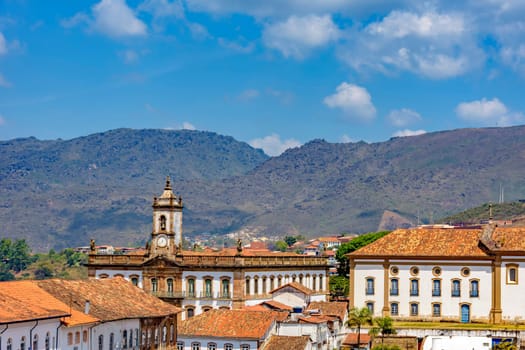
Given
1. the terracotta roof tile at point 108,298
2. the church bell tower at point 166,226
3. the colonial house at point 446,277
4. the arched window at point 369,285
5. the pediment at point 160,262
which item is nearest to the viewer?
the terracotta roof tile at point 108,298

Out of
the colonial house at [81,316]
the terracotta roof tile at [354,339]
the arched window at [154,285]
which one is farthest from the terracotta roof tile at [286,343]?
the arched window at [154,285]

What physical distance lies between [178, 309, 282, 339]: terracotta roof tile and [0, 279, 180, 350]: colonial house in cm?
552

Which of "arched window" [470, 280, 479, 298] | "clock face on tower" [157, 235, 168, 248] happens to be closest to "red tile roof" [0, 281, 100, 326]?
"arched window" [470, 280, 479, 298]

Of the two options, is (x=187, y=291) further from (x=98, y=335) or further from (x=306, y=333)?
(x=98, y=335)

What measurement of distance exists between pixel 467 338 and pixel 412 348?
419 centimetres

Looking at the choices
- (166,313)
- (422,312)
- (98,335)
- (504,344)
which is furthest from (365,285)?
(98,335)

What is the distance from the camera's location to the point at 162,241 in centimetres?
11038

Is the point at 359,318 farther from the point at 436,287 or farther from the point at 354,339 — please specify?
the point at 436,287

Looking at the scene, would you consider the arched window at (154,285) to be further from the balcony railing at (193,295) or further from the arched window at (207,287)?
the arched window at (207,287)

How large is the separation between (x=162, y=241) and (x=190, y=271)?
15.9 ft

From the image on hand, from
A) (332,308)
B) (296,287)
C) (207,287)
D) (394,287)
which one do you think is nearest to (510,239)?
(394,287)

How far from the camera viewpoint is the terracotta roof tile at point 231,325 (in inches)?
3127

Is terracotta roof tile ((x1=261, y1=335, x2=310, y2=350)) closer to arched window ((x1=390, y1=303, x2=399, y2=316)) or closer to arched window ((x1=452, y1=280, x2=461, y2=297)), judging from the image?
arched window ((x1=390, y1=303, x2=399, y2=316))

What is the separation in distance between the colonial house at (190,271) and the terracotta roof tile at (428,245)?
14476mm
